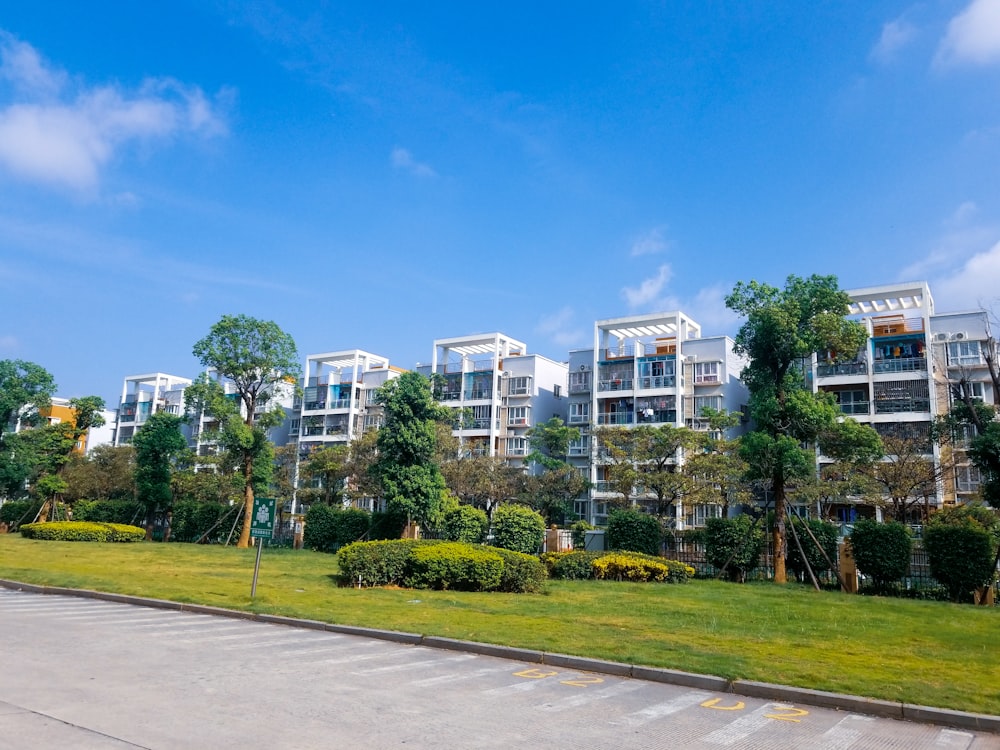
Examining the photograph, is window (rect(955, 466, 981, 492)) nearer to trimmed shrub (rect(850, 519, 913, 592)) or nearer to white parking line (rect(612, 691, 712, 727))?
trimmed shrub (rect(850, 519, 913, 592))

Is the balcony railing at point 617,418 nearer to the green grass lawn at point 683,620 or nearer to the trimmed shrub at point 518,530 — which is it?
the trimmed shrub at point 518,530

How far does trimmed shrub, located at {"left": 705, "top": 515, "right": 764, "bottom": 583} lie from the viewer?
951 inches

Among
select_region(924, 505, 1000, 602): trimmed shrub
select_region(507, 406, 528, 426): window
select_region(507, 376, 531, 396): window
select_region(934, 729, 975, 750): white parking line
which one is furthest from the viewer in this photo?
select_region(507, 376, 531, 396): window

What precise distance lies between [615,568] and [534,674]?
13579 mm

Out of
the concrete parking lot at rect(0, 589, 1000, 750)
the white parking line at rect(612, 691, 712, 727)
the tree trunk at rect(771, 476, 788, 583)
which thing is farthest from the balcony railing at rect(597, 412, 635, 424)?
the white parking line at rect(612, 691, 712, 727)

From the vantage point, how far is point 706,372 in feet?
174

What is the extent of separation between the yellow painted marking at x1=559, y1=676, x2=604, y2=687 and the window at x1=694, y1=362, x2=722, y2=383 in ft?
151

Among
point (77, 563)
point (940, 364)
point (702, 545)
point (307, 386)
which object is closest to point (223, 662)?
point (77, 563)

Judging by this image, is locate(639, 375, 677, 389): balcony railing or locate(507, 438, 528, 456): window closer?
locate(639, 375, 677, 389): balcony railing

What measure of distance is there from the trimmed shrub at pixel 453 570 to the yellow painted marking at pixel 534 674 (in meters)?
8.43

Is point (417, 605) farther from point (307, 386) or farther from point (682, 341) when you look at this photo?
point (307, 386)

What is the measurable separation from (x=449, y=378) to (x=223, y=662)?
180ft

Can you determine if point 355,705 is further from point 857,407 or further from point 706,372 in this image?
point 706,372

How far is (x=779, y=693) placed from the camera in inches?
313
